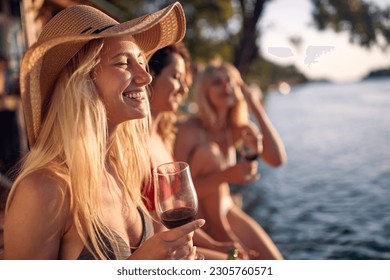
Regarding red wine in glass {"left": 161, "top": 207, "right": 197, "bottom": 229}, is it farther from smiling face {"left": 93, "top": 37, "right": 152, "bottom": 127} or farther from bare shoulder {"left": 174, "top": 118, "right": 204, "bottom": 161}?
bare shoulder {"left": 174, "top": 118, "right": 204, "bottom": 161}

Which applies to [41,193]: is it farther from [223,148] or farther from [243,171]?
[223,148]

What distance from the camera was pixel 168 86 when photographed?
2863mm

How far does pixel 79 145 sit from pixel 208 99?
2.16 metres

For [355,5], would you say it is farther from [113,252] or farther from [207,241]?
[113,252]

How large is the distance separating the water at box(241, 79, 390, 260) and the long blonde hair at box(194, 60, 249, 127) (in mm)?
3208

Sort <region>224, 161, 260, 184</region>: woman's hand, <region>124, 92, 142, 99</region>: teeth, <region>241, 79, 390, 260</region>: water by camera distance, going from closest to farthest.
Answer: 1. <region>124, 92, 142, 99</region>: teeth
2. <region>224, 161, 260, 184</region>: woman's hand
3. <region>241, 79, 390, 260</region>: water

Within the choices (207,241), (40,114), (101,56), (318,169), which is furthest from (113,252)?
(318,169)

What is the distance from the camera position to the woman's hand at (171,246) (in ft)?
4.87

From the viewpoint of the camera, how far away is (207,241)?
9.47 feet

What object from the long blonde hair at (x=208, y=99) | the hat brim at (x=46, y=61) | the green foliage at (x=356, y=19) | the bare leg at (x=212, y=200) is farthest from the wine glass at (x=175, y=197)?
the green foliage at (x=356, y=19)

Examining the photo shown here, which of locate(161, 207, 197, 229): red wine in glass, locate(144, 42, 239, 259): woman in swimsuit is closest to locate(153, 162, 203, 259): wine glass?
locate(161, 207, 197, 229): red wine in glass

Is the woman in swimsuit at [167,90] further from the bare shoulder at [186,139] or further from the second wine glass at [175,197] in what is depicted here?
the second wine glass at [175,197]

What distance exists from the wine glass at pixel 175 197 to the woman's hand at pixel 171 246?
104 mm

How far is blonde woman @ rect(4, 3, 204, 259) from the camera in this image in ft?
5.09
